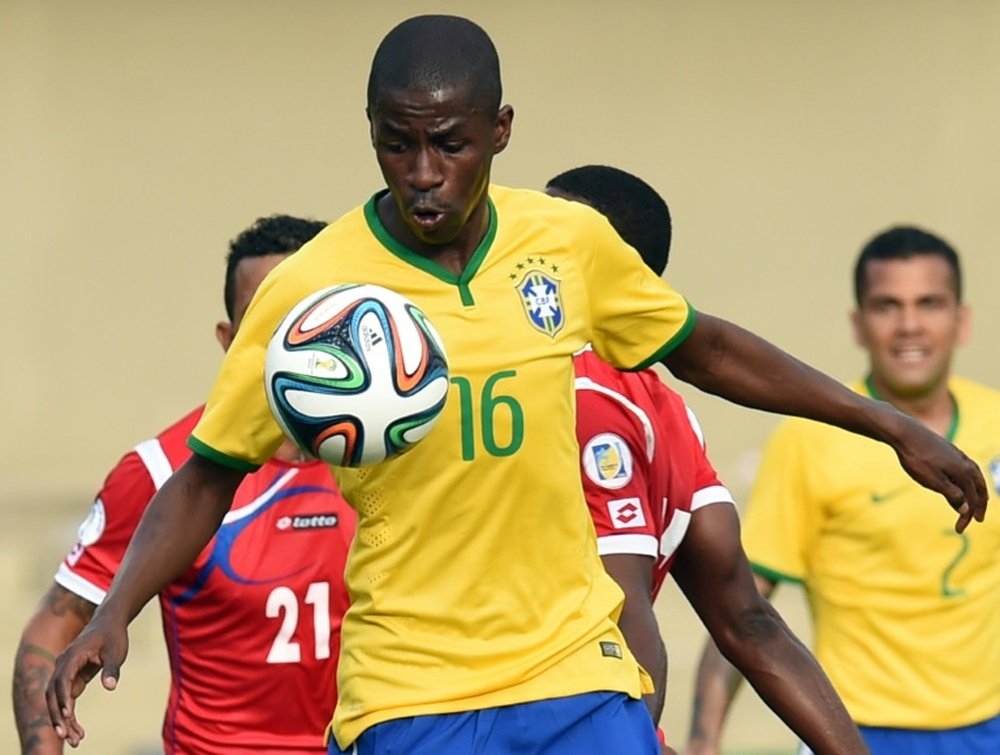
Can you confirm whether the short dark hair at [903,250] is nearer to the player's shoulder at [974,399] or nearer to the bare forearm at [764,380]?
the player's shoulder at [974,399]

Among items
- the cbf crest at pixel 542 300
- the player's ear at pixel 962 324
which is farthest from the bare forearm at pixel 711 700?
the cbf crest at pixel 542 300

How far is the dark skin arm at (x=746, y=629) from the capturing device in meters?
5.62

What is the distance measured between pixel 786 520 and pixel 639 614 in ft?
6.66

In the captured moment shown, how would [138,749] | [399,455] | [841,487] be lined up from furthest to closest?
[138,749] → [841,487] → [399,455]

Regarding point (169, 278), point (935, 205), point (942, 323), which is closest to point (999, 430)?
point (942, 323)

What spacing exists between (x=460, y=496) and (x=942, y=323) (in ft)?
10.9

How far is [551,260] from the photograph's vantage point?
183 inches

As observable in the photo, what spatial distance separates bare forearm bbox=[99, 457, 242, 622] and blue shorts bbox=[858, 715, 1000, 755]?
9.96 ft

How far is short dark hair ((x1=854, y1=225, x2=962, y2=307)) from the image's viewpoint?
24.7 feet

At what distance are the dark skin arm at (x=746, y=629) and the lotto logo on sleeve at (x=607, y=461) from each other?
33 cm

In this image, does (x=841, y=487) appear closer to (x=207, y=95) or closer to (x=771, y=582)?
(x=771, y=582)

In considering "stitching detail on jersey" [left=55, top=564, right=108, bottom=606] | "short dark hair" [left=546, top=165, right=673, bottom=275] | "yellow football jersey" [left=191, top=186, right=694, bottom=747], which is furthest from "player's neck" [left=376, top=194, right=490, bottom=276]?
"stitching detail on jersey" [left=55, top=564, right=108, bottom=606]

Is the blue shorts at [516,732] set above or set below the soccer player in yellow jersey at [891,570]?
above

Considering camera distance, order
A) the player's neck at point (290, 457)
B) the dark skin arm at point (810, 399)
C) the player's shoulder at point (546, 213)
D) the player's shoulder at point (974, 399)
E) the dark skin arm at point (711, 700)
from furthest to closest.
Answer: the player's shoulder at point (974, 399) < the dark skin arm at point (711, 700) < the player's neck at point (290, 457) < the dark skin arm at point (810, 399) < the player's shoulder at point (546, 213)
